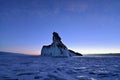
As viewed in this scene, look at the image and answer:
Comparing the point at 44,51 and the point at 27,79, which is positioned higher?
the point at 44,51

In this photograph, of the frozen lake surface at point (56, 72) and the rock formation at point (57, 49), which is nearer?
the frozen lake surface at point (56, 72)

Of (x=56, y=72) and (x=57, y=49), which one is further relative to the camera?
(x=57, y=49)

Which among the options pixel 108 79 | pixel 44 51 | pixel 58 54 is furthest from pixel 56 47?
pixel 108 79

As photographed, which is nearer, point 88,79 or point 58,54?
point 88,79

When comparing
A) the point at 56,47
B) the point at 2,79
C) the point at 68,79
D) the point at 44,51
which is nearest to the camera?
the point at 2,79

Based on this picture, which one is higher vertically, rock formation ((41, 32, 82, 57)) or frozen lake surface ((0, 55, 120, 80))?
rock formation ((41, 32, 82, 57))

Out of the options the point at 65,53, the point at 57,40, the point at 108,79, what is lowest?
the point at 108,79

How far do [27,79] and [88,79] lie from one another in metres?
5.37

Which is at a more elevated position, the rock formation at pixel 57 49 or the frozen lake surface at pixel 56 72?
the rock formation at pixel 57 49

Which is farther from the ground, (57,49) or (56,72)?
(57,49)

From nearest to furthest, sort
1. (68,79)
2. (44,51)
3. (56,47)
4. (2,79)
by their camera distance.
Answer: (2,79), (68,79), (56,47), (44,51)

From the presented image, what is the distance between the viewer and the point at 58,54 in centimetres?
13875

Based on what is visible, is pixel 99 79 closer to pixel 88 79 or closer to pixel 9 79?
pixel 88 79

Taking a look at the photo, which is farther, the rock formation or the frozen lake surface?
the rock formation
